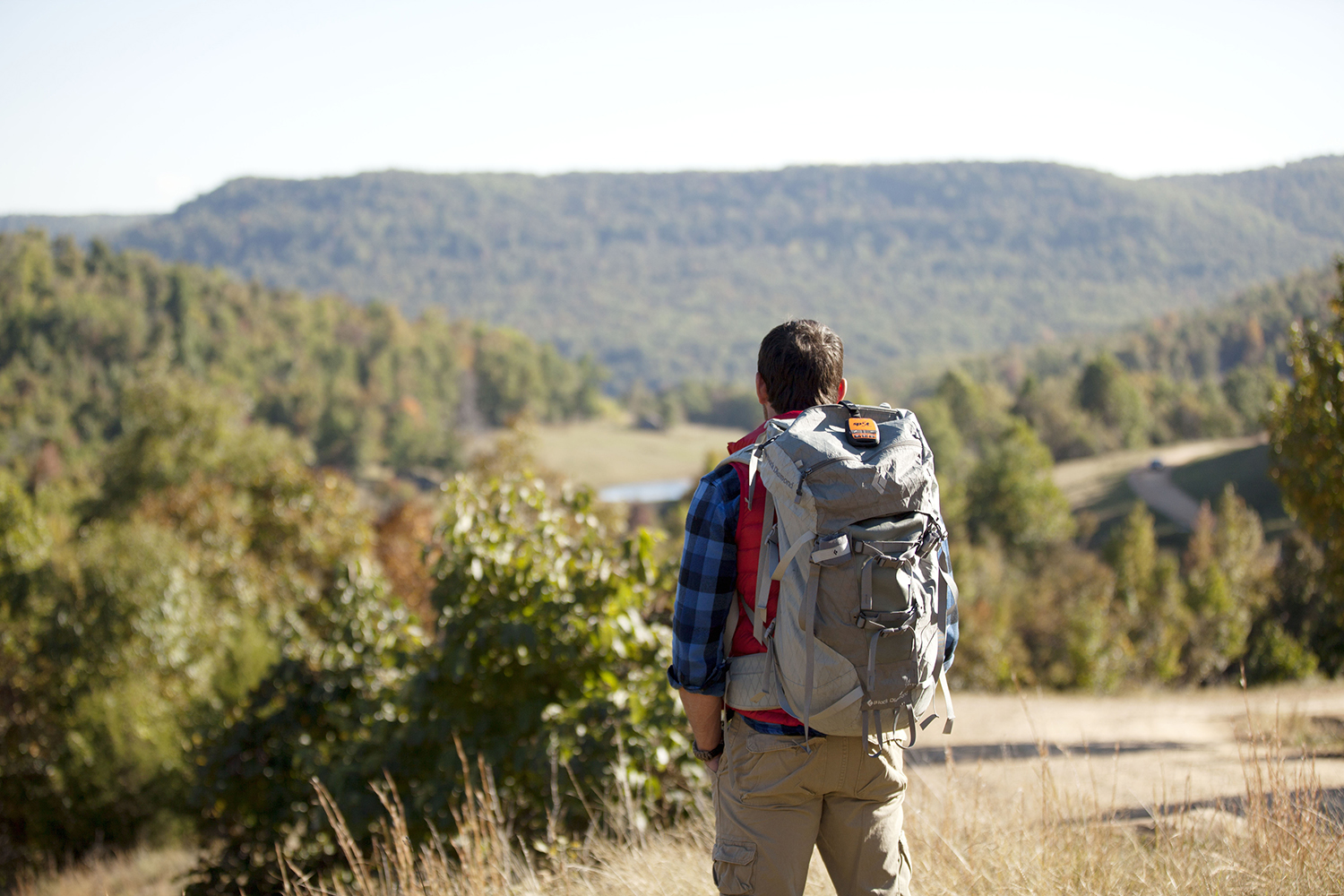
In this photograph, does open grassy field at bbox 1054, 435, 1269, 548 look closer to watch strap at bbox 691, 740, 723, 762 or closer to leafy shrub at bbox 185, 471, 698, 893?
leafy shrub at bbox 185, 471, 698, 893

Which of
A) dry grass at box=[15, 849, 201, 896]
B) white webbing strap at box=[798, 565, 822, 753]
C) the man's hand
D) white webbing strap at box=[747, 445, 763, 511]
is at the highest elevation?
white webbing strap at box=[747, 445, 763, 511]

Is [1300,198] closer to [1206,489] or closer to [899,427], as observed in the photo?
[1206,489]

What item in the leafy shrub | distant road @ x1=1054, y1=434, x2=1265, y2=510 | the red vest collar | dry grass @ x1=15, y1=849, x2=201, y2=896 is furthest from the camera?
distant road @ x1=1054, y1=434, x2=1265, y2=510

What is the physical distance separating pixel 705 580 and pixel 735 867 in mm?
702

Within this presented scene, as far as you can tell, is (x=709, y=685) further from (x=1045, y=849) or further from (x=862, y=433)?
(x=1045, y=849)

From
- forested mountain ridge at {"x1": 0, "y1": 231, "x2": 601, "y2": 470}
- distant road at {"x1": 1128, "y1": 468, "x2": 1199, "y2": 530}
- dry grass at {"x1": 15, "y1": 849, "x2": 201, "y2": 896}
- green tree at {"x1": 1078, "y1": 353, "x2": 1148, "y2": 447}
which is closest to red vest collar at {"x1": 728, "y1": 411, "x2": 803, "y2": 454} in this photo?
dry grass at {"x1": 15, "y1": 849, "x2": 201, "y2": 896}

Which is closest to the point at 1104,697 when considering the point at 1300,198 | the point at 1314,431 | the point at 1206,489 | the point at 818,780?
the point at 1314,431

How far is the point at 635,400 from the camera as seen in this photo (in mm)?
145000

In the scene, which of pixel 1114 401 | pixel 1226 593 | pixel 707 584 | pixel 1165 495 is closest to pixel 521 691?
pixel 707 584

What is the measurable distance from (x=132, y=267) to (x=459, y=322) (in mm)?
41803

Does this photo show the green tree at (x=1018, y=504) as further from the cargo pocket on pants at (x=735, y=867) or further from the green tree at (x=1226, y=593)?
the cargo pocket on pants at (x=735, y=867)

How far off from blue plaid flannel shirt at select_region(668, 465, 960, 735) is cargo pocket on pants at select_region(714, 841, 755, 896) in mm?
289

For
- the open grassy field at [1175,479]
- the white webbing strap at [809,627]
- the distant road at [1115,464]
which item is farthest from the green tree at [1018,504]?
the white webbing strap at [809,627]

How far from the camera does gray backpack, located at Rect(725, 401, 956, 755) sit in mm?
2248
